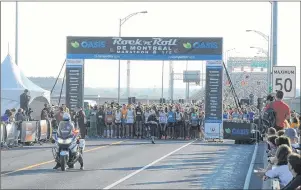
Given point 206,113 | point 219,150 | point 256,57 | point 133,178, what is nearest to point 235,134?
point 206,113

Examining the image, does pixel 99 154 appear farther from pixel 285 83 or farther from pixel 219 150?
pixel 285 83

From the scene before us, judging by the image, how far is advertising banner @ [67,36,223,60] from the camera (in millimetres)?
34469

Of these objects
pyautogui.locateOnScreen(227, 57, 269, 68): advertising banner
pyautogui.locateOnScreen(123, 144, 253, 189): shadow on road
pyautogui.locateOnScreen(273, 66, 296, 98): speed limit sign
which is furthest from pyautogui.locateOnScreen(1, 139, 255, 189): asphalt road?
pyautogui.locateOnScreen(227, 57, 269, 68): advertising banner

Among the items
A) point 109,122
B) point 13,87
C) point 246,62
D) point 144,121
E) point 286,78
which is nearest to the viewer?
point 286,78

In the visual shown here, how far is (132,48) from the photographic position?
34906mm

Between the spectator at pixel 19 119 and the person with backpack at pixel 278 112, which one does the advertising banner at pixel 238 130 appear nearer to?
the spectator at pixel 19 119

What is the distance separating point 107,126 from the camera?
35.7 metres

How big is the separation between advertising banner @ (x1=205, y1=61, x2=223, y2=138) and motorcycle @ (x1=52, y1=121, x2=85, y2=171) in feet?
49.2

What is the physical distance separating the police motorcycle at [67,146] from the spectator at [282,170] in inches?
319

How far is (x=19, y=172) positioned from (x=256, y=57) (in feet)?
283

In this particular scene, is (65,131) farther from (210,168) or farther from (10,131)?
(10,131)

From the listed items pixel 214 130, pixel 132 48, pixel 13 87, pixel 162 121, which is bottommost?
pixel 214 130

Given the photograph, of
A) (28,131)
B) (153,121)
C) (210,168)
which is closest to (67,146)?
(210,168)

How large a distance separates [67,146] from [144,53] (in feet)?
55.3
